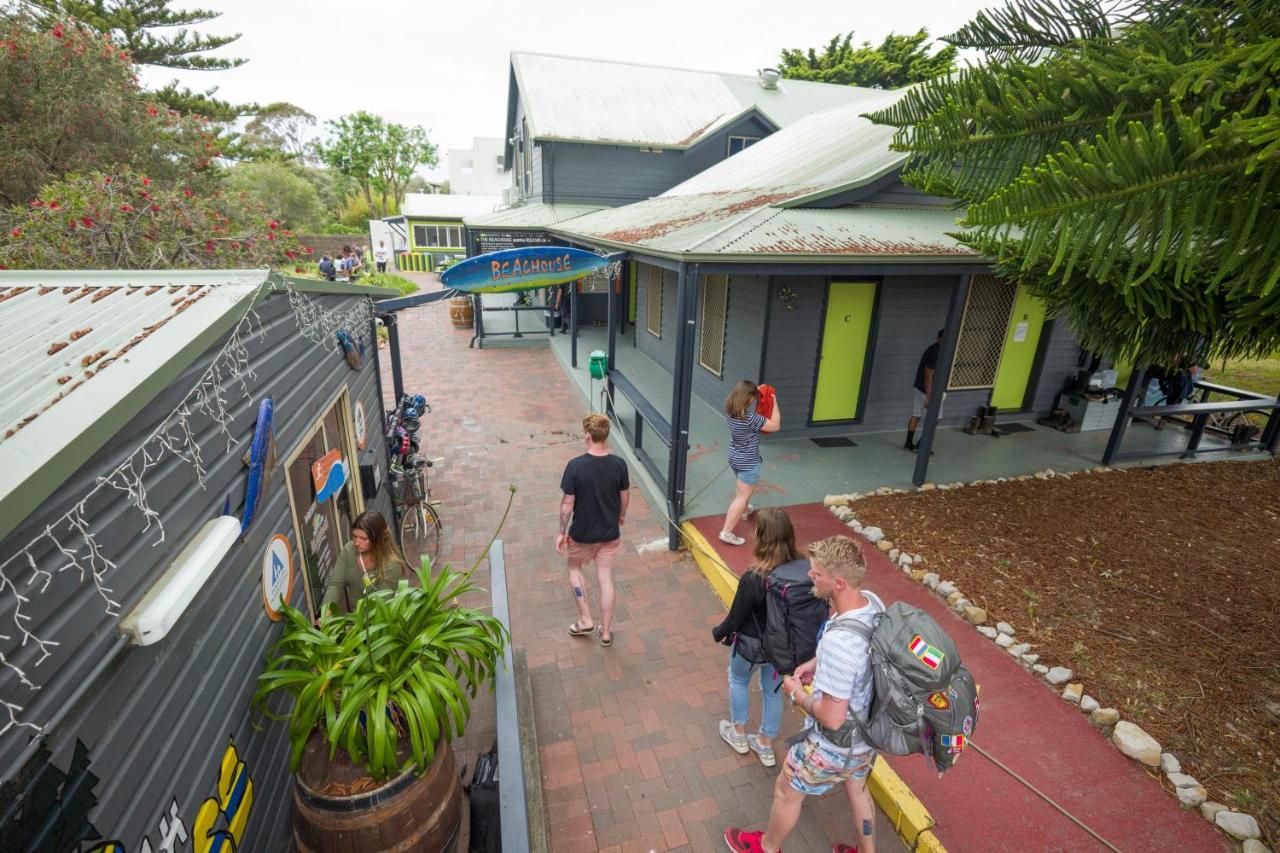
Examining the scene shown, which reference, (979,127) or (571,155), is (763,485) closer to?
(979,127)

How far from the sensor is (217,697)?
7.30ft

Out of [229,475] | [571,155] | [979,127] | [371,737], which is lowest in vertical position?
[371,737]

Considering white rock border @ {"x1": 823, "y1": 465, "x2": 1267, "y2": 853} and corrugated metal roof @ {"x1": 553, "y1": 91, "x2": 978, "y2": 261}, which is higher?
corrugated metal roof @ {"x1": 553, "y1": 91, "x2": 978, "y2": 261}

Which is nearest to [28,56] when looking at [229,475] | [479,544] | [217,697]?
[479,544]

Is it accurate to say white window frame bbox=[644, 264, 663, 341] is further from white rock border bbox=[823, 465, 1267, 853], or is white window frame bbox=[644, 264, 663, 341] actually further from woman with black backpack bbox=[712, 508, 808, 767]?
woman with black backpack bbox=[712, 508, 808, 767]

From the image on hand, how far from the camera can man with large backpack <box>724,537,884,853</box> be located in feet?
8.30

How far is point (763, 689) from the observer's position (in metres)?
3.57

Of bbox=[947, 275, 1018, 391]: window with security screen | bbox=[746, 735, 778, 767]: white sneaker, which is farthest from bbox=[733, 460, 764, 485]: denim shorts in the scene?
bbox=[947, 275, 1018, 391]: window with security screen

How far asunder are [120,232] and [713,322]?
8566 mm

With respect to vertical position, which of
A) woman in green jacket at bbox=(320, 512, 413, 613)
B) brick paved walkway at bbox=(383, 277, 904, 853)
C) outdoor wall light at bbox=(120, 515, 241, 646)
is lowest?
brick paved walkway at bbox=(383, 277, 904, 853)

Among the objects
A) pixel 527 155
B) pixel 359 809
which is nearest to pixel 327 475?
pixel 359 809

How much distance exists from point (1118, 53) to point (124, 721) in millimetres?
3621

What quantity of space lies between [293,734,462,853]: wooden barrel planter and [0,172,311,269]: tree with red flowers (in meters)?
8.10

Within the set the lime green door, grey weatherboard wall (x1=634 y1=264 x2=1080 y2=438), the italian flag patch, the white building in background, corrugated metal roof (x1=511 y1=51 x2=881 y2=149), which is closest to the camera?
the italian flag patch
